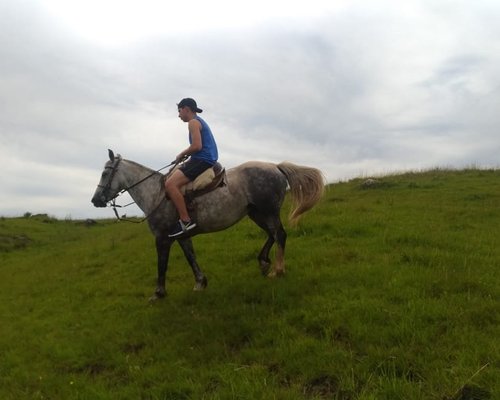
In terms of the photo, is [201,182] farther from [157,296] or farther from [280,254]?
[157,296]

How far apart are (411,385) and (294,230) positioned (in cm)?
877

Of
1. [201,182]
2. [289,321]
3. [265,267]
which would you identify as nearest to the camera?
[289,321]

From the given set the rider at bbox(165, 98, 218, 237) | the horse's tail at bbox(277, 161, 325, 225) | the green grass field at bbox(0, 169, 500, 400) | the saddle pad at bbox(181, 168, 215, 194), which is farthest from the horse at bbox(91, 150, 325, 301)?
the green grass field at bbox(0, 169, 500, 400)

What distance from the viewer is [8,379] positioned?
25.6ft

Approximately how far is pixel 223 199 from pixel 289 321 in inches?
119

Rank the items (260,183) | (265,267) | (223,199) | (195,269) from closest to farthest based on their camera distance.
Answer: (223,199) < (260,183) < (195,269) < (265,267)

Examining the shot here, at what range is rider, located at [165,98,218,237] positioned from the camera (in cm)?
954

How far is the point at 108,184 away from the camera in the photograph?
1056 cm

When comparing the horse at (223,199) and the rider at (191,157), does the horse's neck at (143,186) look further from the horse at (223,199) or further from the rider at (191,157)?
the rider at (191,157)

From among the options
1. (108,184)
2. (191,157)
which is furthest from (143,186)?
(191,157)

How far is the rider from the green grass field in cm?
182

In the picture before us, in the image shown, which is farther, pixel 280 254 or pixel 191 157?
pixel 280 254

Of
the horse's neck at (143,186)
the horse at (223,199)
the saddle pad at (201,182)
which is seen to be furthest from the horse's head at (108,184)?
the saddle pad at (201,182)

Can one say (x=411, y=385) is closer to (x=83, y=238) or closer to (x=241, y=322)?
(x=241, y=322)
